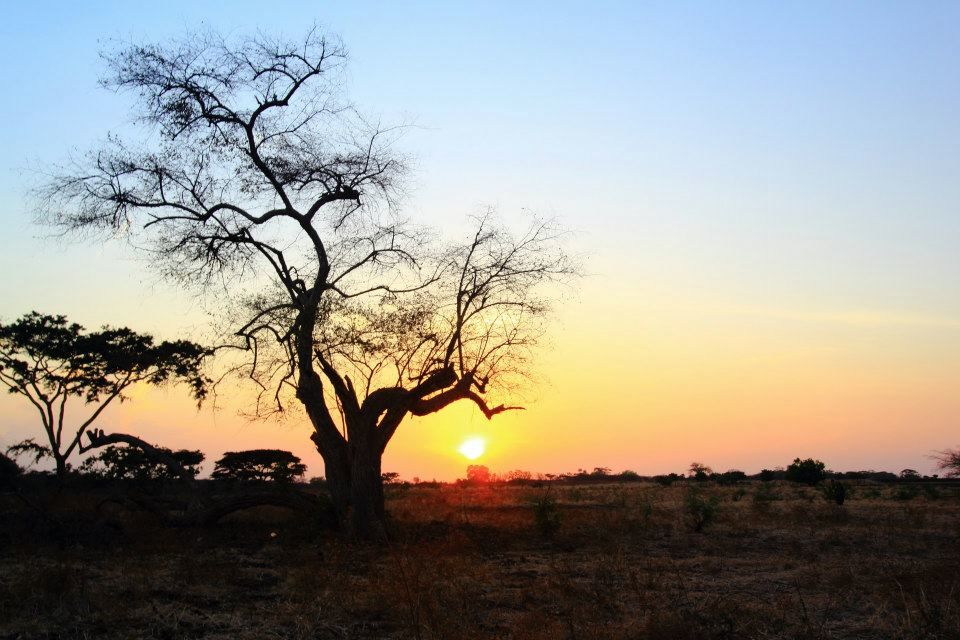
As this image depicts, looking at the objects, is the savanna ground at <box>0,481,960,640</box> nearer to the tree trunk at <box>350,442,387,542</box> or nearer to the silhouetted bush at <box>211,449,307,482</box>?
the tree trunk at <box>350,442,387,542</box>

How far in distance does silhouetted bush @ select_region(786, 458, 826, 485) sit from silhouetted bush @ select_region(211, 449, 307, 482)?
93.6 feet

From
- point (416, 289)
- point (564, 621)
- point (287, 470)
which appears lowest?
point (564, 621)

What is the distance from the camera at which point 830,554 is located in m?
17.0

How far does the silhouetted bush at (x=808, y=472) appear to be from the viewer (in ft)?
165

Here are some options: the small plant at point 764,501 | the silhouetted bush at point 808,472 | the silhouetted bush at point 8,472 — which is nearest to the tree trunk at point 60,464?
the silhouetted bush at point 8,472

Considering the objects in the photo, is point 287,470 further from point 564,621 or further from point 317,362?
point 564,621

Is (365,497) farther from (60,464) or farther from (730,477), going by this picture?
(730,477)

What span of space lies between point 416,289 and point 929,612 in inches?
501

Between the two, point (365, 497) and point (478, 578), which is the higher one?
point (365, 497)

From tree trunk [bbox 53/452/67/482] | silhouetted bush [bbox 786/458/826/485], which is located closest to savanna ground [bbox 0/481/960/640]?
tree trunk [bbox 53/452/67/482]

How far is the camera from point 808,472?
5028cm

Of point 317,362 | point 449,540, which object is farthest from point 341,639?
point 317,362

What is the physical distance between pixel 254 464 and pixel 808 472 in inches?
1234

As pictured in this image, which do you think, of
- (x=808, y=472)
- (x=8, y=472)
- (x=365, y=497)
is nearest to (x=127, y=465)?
(x=8, y=472)
